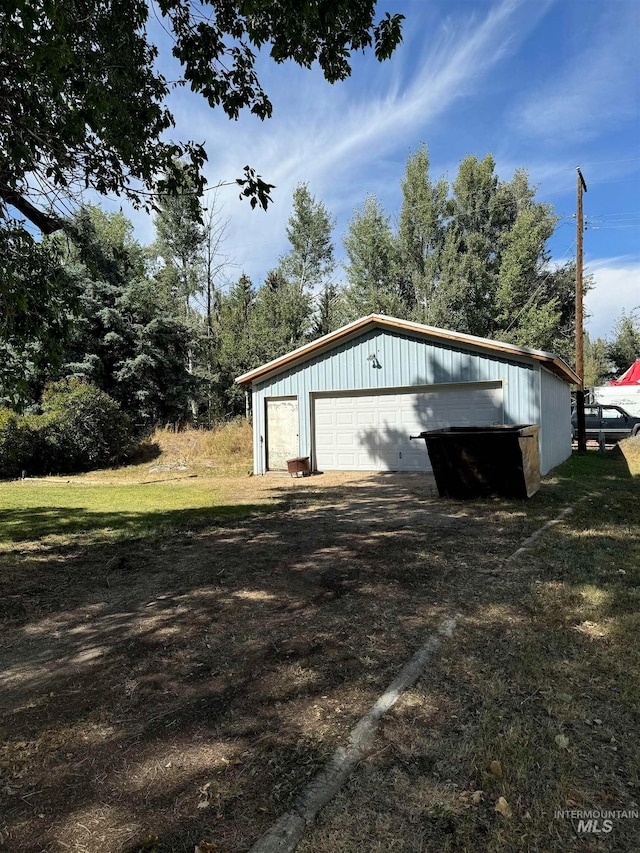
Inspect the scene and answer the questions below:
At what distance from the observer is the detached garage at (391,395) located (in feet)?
38.6

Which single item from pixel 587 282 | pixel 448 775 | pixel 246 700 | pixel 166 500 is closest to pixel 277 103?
pixel 246 700

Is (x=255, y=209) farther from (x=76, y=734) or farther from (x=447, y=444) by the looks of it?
(x=447, y=444)

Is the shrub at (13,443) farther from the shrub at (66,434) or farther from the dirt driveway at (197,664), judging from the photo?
the dirt driveway at (197,664)

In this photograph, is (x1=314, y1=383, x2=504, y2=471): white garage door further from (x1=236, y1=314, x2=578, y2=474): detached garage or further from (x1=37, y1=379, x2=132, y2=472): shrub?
(x1=37, y1=379, x2=132, y2=472): shrub

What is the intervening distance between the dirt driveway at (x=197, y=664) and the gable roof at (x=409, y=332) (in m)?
6.24

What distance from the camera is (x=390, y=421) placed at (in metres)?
13.5

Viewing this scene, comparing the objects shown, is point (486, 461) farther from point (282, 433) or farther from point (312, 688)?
point (282, 433)

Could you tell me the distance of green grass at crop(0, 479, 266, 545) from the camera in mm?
7160

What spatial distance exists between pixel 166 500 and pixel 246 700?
787 cm

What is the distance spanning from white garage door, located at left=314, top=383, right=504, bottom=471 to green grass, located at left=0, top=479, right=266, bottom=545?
3935mm

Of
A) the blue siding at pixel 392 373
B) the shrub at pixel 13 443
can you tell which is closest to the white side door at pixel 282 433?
the blue siding at pixel 392 373

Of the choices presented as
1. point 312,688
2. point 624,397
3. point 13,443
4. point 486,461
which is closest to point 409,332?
point 486,461

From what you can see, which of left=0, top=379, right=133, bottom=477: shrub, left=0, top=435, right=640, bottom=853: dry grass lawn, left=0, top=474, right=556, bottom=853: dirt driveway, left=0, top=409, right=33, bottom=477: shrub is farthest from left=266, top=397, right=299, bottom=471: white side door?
left=0, top=435, right=640, bottom=853: dry grass lawn

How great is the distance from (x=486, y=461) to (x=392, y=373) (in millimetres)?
5403
